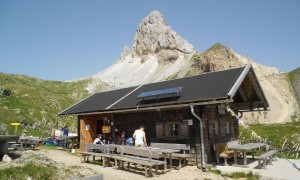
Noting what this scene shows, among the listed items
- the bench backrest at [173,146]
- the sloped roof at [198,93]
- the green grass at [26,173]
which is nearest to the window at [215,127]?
the sloped roof at [198,93]

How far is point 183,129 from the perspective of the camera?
1442 centimetres

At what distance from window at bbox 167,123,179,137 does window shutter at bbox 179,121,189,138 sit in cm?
36

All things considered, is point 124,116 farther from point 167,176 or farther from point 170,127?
point 167,176

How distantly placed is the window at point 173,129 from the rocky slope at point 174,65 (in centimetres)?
4299

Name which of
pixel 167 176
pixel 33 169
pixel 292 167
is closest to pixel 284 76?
pixel 292 167

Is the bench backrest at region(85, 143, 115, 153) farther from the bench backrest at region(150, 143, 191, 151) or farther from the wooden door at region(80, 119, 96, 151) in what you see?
the wooden door at region(80, 119, 96, 151)

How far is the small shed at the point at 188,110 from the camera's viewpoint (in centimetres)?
1366

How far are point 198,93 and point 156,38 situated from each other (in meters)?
124

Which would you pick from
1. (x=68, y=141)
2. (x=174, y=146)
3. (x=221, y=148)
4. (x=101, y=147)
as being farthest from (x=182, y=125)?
(x=68, y=141)

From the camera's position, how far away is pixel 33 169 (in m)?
8.73

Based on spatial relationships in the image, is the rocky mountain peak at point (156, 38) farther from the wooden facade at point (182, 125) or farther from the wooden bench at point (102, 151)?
the wooden bench at point (102, 151)

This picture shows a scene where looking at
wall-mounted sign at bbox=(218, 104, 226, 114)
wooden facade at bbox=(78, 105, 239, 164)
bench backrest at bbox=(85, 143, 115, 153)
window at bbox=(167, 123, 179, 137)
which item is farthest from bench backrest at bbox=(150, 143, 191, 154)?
wall-mounted sign at bbox=(218, 104, 226, 114)

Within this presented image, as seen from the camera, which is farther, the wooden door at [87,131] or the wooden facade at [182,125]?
the wooden door at [87,131]

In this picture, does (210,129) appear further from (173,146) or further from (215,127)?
Result: (173,146)
